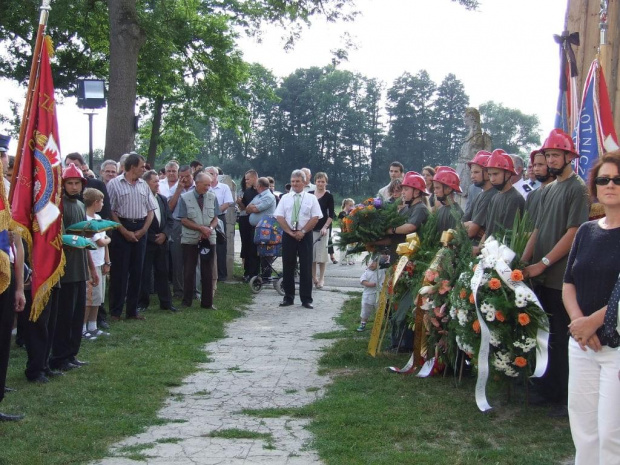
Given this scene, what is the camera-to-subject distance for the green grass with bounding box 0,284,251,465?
5.89 meters

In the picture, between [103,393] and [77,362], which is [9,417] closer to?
[103,393]

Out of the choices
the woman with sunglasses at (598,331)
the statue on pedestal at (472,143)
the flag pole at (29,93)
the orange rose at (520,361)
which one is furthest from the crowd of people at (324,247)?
the statue on pedestal at (472,143)

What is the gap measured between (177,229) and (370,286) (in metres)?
4.49

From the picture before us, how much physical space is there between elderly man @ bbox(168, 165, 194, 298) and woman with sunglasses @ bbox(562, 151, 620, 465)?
9.30 m

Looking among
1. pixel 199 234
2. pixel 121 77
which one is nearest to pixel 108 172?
pixel 199 234

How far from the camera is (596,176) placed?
473 cm

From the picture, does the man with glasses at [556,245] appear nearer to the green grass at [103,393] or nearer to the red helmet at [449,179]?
the red helmet at [449,179]

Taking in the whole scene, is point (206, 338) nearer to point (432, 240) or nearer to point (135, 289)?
point (135, 289)

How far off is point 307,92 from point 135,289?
68.3 metres

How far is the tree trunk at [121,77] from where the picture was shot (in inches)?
673

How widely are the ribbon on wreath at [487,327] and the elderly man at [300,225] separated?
7021 mm

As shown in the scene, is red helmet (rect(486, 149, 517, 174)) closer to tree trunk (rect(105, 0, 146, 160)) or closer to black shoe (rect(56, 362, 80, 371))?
black shoe (rect(56, 362, 80, 371))

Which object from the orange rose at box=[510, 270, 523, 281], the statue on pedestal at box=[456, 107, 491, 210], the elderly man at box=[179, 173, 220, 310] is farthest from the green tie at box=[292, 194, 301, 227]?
the orange rose at box=[510, 270, 523, 281]

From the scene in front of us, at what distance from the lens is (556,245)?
6.87 m
